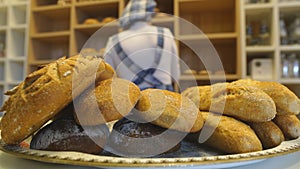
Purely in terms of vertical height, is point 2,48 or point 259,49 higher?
point 2,48

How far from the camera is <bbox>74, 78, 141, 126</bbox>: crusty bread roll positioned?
1.23 feet

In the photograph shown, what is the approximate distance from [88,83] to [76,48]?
2.11 m

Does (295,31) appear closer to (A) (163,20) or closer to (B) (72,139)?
(A) (163,20)

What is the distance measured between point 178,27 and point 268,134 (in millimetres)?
1735

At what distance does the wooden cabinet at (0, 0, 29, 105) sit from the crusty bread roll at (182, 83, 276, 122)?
8.16 feet

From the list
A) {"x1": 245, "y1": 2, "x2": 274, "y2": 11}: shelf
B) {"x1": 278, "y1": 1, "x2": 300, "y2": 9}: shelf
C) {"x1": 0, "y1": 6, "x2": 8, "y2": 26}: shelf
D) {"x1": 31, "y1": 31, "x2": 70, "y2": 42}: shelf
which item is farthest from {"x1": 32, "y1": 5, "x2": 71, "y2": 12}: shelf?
{"x1": 278, "y1": 1, "x2": 300, "y2": 9}: shelf

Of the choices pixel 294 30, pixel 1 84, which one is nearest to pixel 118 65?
pixel 294 30

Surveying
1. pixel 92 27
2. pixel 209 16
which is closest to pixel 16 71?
pixel 92 27

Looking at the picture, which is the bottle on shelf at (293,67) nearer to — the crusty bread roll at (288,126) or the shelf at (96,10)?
the shelf at (96,10)

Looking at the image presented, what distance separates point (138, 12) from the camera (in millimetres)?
1485

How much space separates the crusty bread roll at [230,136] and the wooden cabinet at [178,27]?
58.3 inches

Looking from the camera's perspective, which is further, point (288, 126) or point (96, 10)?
point (96, 10)

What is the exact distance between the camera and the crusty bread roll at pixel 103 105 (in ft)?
1.23

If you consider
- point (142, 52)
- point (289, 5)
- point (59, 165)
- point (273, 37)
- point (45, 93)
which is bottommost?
point (59, 165)
